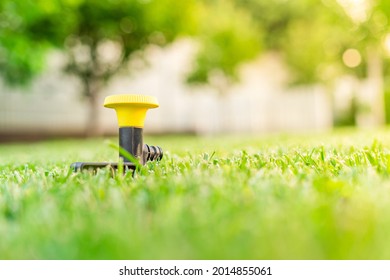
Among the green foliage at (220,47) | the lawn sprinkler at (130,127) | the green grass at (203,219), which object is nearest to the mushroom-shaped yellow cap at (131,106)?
the lawn sprinkler at (130,127)

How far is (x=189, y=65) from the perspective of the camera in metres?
17.0

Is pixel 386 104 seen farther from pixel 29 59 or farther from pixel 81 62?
pixel 29 59

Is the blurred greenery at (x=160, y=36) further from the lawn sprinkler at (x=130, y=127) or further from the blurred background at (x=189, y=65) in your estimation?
the lawn sprinkler at (x=130, y=127)

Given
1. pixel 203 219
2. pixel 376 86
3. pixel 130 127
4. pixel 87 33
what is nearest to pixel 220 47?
pixel 87 33

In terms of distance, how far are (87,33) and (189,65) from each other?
14.7 ft

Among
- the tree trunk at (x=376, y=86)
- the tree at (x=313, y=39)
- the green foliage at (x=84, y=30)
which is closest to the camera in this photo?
the green foliage at (x=84, y=30)

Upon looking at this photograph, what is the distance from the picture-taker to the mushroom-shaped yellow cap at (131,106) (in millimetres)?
1969

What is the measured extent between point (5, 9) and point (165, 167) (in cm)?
789

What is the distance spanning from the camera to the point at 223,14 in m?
16.9

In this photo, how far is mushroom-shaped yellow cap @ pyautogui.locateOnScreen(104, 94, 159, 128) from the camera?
1.97 metres

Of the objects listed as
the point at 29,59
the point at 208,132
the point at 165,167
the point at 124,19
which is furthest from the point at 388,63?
the point at 165,167

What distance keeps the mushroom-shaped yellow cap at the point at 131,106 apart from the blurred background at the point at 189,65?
23.8 ft

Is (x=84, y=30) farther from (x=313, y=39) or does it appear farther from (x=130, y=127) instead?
(x=130, y=127)

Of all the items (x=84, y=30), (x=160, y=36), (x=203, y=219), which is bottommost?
(x=203, y=219)
